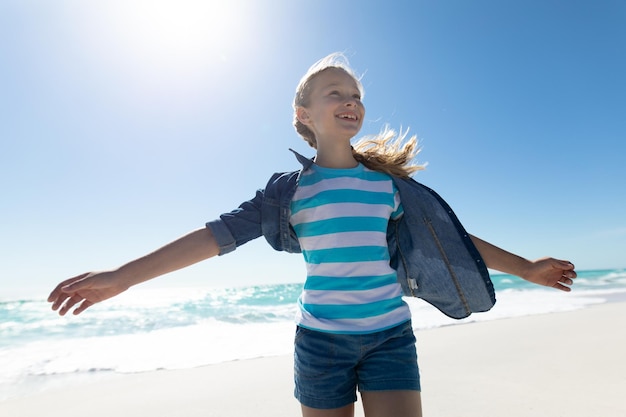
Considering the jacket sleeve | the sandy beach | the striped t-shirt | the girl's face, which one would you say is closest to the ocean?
the sandy beach

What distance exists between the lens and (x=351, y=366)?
6.48ft

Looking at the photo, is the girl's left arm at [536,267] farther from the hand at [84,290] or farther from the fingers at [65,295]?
the fingers at [65,295]

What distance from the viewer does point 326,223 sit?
212 cm

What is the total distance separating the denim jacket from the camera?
7.37 ft

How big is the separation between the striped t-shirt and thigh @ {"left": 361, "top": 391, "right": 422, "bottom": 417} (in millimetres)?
280

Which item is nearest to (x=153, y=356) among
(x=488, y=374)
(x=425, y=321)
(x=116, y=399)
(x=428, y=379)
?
(x=116, y=399)

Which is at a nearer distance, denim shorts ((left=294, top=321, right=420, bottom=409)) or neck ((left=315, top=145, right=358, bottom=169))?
denim shorts ((left=294, top=321, right=420, bottom=409))

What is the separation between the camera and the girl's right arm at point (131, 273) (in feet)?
5.65

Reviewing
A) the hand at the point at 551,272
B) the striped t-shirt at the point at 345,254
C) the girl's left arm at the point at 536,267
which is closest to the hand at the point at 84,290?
the striped t-shirt at the point at 345,254

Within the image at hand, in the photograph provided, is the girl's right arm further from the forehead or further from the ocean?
the ocean

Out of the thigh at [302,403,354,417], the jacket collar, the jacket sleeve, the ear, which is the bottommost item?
the thigh at [302,403,354,417]

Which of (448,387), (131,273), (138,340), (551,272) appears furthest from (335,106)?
(138,340)

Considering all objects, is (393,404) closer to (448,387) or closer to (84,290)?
(84,290)

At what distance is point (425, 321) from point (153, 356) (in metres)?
5.56
